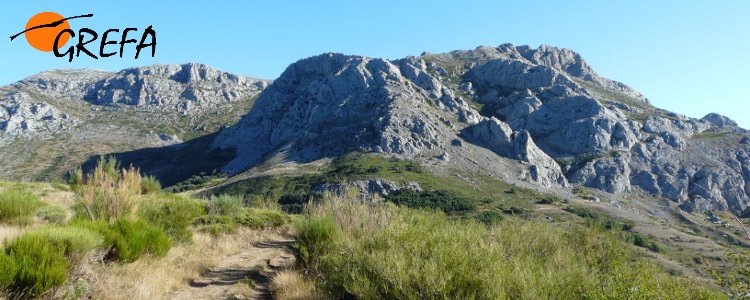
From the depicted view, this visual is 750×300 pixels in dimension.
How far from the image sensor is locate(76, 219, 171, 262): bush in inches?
346

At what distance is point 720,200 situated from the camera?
131625 mm

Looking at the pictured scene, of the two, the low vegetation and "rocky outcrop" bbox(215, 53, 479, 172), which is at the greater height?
"rocky outcrop" bbox(215, 53, 479, 172)

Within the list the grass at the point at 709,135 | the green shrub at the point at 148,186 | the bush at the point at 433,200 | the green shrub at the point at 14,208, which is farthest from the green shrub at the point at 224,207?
the grass at the point at 709,135

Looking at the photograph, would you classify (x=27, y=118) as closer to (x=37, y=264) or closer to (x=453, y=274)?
(x=37, y=264)

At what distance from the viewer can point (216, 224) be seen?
58.3 feet

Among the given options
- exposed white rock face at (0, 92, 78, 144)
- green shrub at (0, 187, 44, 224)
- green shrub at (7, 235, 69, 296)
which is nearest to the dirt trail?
green shrub at (7, 235, 69, 296)

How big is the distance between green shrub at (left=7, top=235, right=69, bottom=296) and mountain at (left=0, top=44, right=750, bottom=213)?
394ft

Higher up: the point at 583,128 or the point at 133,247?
the point at 583,128

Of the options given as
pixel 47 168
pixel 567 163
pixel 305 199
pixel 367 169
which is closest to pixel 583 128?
pixel 567 163

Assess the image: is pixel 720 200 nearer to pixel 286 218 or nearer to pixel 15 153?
pixel 286 218

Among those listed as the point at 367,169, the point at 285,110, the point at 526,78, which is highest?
the point at 526,78

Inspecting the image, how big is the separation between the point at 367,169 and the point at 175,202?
102m

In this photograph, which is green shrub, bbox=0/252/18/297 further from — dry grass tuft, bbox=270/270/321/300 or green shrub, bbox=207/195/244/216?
green shrub, bbox=207/195/244/216

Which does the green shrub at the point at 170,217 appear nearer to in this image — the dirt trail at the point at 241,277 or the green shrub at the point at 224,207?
the dirt trail at the point at 241,277
